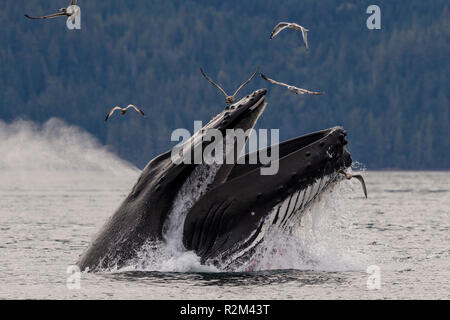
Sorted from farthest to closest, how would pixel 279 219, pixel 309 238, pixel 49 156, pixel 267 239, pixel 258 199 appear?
1. pixel 49 156
2. pixel 309 238
3. pixel 267 239
4. pixel 279 219
5. pixel 258 199

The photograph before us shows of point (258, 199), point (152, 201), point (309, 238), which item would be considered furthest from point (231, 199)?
point (309, 238)

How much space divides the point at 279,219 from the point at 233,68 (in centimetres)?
17318

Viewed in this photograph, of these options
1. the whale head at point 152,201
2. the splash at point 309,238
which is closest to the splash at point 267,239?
the splash at point 309,238

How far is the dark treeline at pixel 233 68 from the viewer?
159750 millimetres

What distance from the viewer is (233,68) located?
183250 millimetres

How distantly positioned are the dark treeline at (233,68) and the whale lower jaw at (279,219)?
5292 inches

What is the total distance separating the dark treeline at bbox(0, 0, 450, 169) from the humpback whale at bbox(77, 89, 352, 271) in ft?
441

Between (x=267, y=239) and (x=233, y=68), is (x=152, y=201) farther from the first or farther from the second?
(x=233, y=68)

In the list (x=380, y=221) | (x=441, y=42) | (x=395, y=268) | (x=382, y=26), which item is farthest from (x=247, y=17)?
(x=395, y=268)

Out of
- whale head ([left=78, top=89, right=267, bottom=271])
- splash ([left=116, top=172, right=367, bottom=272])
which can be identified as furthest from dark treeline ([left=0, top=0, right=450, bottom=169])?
whale head ([left=78, top=89, right=267, bottom=271])

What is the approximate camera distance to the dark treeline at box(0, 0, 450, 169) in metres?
160

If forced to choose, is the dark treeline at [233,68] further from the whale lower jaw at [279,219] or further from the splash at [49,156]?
the whale lower jaw at [279,219]

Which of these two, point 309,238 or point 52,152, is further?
point 52,152

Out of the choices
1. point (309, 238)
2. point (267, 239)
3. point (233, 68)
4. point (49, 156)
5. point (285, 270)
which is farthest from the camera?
point (233, 68)
